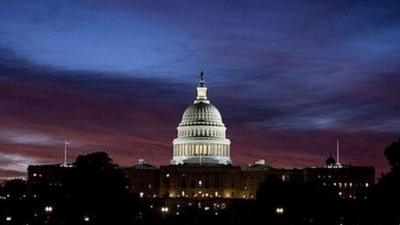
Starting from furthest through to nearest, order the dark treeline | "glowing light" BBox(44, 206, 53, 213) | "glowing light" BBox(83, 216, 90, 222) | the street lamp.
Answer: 1. the street lamp
2. "glowing light" BBox(44, 206, 53, 213)
3. "glowing light" BBox(83, 216, 90, 222)
4. the dark treeline

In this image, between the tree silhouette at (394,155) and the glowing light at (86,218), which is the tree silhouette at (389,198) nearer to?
the tree silhouette at (394,155)

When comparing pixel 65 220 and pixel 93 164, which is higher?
pixel 93 164

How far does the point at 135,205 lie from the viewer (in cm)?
14862

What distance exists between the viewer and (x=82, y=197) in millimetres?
142500

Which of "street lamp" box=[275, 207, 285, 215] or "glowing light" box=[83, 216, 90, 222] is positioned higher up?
"street lamp" box=[275, 207, 285, 215]

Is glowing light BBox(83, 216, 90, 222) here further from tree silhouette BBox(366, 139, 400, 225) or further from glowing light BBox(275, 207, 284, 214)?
tree silhouette BBox(366, 139, 400, 225)

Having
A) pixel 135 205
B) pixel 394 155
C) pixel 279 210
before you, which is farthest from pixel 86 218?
pixel 394 155

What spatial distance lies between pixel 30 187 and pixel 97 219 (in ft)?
175

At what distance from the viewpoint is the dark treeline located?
12625 cm

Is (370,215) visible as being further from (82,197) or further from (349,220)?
(82,197)

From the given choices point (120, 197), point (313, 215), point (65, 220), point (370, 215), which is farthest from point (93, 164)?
point (370, 215)

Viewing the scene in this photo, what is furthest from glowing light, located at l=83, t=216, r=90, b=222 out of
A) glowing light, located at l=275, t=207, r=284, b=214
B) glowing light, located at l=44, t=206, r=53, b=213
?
glowing light, located at l=275, t=207, r=284, b=214

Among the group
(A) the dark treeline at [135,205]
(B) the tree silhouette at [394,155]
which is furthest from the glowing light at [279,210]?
(B) the tree silhouette at [394,155]

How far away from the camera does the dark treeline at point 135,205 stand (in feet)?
414
